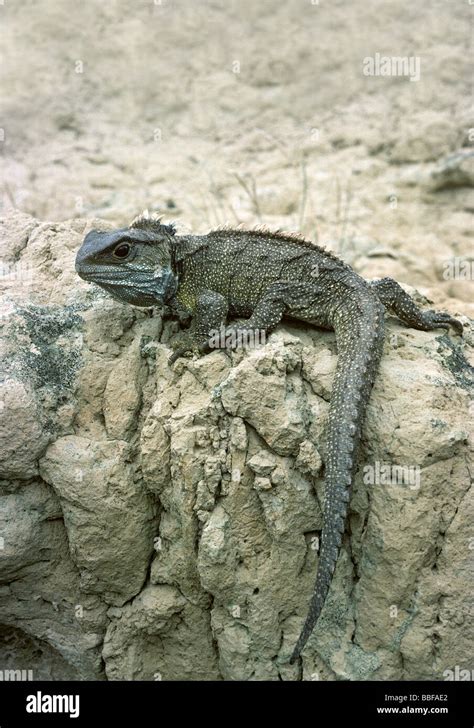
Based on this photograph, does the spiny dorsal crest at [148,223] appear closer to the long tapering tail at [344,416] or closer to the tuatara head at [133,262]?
the tuatara head at [133,262]

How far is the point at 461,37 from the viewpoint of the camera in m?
14.8

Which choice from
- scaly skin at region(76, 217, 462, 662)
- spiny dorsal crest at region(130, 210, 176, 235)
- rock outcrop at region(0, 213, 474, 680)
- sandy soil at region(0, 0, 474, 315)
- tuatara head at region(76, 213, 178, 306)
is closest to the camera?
rock outcrop at region(0, 213, 474, 680)

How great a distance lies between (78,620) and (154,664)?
2.51 feet

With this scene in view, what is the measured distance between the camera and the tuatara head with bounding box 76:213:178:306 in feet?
19.9

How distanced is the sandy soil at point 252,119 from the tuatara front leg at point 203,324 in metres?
4.83

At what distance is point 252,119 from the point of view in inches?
573

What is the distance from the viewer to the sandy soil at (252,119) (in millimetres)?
12281

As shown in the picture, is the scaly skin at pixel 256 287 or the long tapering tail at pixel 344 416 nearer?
the long tapering tail at pixel 344 416

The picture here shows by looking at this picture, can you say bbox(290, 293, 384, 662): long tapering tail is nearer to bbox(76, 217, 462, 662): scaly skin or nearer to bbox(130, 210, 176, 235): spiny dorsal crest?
bbox(76, 217, 462, 662): scaly skin

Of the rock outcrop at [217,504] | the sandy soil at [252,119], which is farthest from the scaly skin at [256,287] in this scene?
the sandy soil at [252,119]

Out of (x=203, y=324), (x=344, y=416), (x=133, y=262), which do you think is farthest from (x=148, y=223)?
(x=344, y=416)

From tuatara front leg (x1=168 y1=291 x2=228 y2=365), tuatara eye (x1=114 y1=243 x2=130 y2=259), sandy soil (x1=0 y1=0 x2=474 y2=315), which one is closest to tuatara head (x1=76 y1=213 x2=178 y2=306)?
tuatara eye (x1=114 y1=243 x2=130 y2=259)

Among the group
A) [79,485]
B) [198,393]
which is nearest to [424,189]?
[198,393]

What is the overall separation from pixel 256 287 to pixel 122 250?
117 cm
